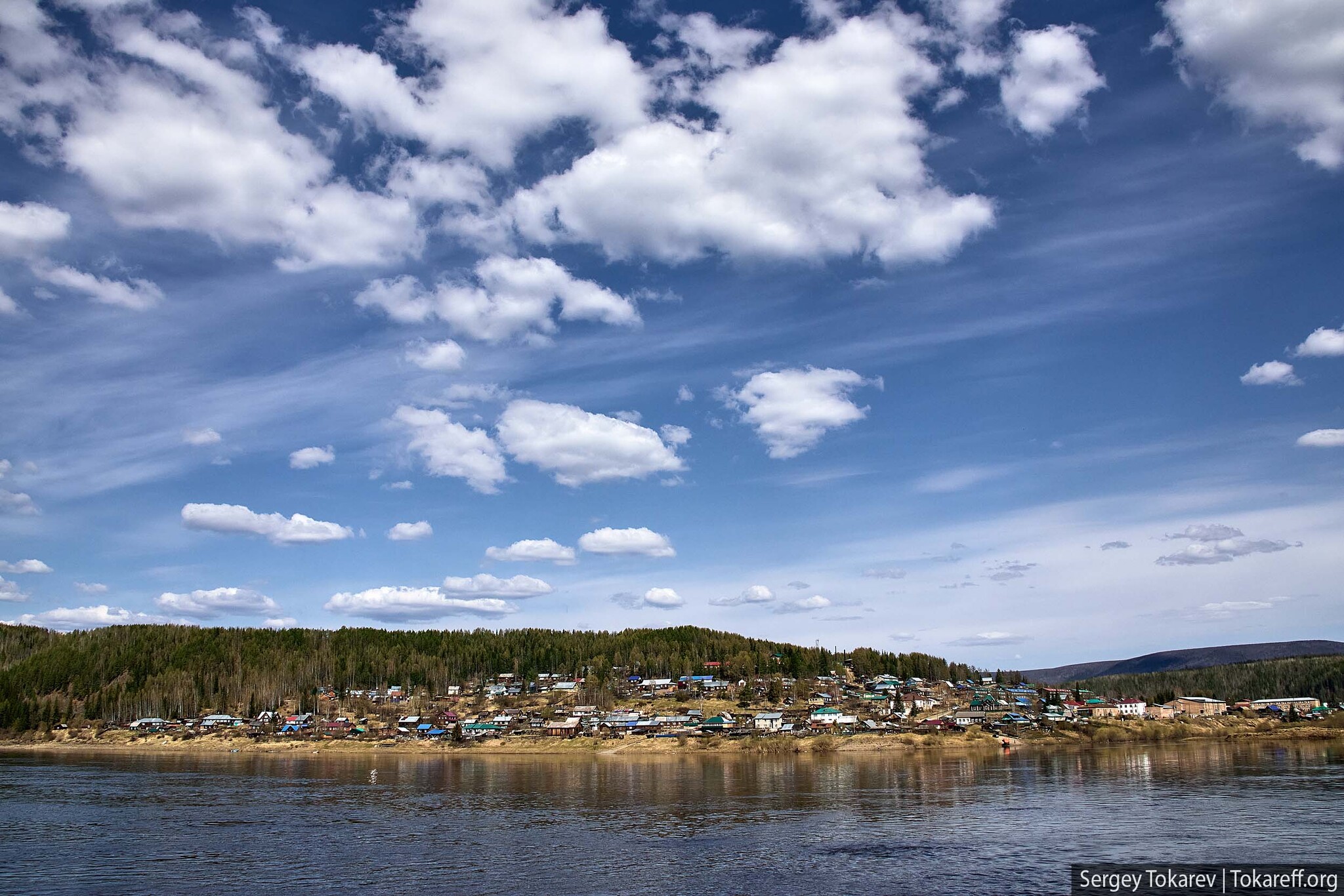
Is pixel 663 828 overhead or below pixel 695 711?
overhead

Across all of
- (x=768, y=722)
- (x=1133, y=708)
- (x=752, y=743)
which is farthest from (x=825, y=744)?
(x=1133, y=708)

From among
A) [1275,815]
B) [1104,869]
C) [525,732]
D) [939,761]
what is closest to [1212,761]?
[939,761]

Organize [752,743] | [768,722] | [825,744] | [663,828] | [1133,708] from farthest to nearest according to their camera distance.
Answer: [1133,708] < [768,722] < [752,743] < [825,744] < [663,828]

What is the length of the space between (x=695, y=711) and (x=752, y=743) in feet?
103

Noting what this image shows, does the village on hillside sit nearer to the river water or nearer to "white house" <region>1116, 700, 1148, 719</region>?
"white house" <region>1116, 700, 1148, 719</region>

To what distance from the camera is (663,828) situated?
49906mm

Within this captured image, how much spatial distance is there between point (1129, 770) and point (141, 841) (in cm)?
8053

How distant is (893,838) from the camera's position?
147 ft

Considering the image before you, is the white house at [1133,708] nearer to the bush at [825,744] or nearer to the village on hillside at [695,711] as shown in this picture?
the village on hillside at [695,711]

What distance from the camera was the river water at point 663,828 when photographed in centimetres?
3666

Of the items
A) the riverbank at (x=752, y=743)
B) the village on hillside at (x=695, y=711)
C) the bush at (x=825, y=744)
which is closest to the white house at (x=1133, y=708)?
the village on hillside at (x=695, y=711)

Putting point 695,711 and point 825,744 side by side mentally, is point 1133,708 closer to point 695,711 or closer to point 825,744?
point 825,744

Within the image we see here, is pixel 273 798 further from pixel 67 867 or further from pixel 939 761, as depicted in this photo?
pixel 939 761

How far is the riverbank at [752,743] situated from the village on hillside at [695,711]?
9.87 ft
